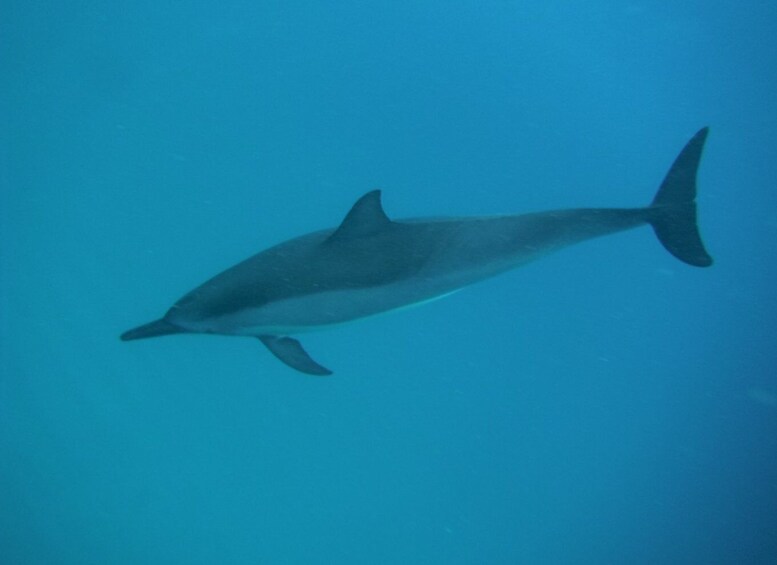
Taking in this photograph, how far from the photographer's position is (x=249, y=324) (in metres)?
4.68

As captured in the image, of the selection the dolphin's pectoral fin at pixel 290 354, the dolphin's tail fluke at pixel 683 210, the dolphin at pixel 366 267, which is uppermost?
the dolphin's tail fluke at pixel 683 210

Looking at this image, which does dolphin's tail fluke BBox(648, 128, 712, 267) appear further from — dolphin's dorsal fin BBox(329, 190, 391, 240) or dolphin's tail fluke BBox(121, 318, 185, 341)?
dolphin's tail fluke BBox(121, 318, 185, 341)

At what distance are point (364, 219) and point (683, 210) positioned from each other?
2814mm

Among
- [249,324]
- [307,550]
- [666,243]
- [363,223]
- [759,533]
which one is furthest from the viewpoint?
[759,533]

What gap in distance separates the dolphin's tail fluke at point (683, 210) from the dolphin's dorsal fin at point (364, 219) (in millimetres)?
2435

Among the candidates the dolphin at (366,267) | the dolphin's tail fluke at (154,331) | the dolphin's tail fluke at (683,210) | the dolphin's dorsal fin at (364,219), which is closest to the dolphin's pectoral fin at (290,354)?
the dolphin at (366,267)

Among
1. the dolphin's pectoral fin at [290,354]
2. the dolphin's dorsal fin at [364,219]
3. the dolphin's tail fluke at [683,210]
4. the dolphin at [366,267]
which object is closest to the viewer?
the dolphin's dorsal fin at [364,219]

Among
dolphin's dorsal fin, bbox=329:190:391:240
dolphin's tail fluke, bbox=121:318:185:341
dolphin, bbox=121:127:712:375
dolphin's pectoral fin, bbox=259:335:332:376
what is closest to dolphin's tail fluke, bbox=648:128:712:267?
dolphin, bbox=121:127:712:375

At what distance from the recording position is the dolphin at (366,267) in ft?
14.3

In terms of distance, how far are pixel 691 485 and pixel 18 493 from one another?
43.6 ft

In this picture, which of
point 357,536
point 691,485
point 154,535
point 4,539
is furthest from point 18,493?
point 691,485

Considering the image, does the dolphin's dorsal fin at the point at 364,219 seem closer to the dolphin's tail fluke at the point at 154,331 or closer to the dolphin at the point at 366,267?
the dolphin at the point at 366,267

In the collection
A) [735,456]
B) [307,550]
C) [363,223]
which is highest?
[363,223]

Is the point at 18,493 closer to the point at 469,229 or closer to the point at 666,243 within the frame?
the point at 469,229
